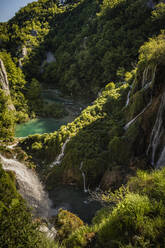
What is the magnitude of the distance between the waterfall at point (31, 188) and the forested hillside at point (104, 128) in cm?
102

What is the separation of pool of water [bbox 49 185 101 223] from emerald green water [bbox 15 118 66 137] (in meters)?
18.4

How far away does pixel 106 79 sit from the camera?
1736 inches

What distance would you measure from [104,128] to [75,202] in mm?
9224

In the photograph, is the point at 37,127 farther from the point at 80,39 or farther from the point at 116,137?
the point at 80,39

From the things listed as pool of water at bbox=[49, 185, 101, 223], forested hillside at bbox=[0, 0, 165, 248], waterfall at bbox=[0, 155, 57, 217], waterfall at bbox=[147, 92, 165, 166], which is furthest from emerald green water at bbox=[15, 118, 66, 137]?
waterfall at bbox=[147, 92, 165, 166]

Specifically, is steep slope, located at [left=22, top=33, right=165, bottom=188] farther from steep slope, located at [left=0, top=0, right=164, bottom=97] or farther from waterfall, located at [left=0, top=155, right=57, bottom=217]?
steep slope, located at [left=0, top=0, right=164, bottom=97]

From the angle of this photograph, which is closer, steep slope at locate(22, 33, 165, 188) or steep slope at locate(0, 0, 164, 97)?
steep slope at locate(22, 33, 165, 188)

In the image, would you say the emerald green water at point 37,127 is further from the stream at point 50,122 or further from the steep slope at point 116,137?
the steep slope at point 116,137

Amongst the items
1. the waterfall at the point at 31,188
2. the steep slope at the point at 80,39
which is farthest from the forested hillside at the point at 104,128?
the waterfall at the point at 31,188

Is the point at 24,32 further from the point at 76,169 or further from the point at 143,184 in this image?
the point at 143,184

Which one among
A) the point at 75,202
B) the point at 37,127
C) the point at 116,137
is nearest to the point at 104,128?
the point at 116,137

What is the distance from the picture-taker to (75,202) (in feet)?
56.6

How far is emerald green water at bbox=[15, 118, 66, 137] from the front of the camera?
34466 mm

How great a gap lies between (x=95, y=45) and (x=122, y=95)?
117 ft
